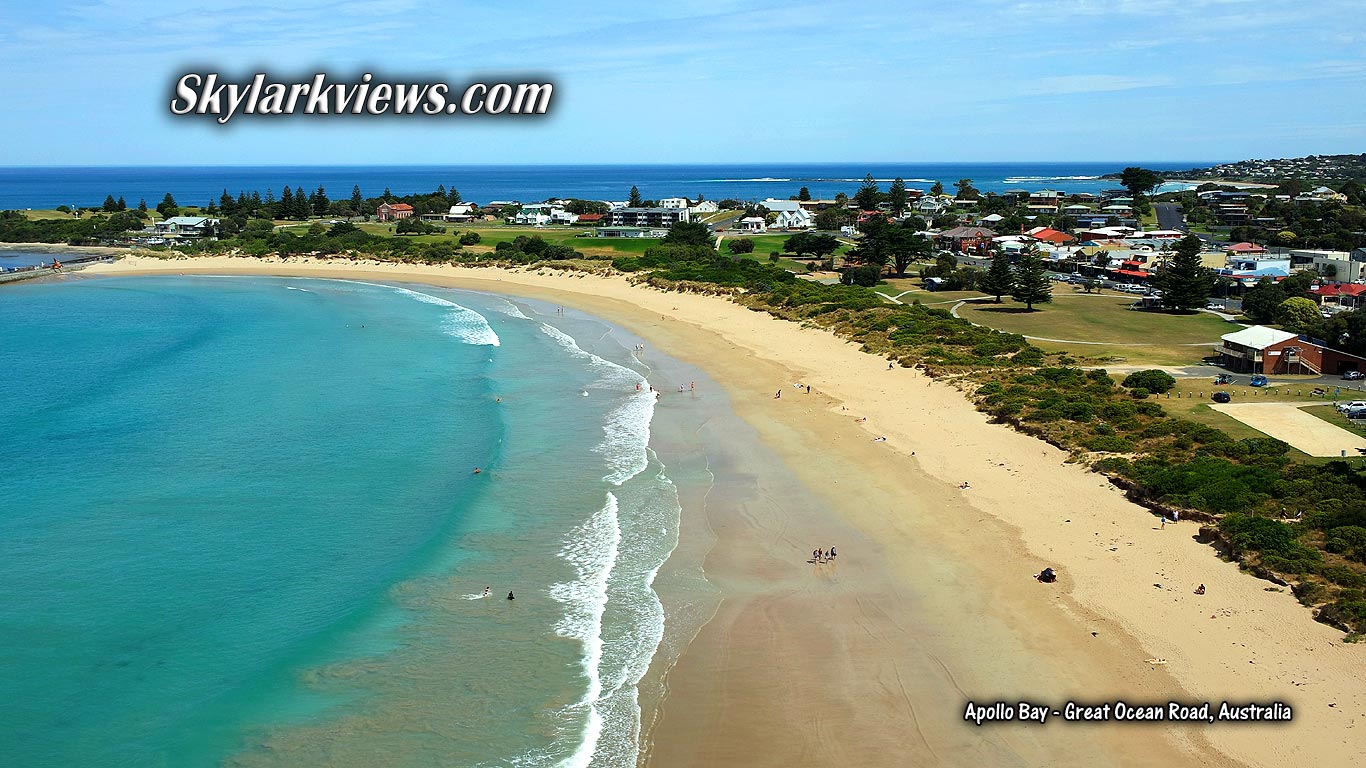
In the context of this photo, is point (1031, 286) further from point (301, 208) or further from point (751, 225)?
point (301, 208)

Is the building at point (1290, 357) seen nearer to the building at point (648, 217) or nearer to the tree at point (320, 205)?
the building at point (648, 217)

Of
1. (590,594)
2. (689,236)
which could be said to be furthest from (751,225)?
(590,594)

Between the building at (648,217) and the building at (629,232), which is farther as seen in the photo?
the building at (648,217)

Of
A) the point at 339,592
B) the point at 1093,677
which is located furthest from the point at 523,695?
the point at 1093,677

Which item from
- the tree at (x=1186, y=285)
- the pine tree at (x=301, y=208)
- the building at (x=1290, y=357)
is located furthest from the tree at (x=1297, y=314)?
the pine tree at (x=301, y=208)

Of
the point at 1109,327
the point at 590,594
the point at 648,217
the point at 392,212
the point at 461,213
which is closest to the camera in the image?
the point at 590,594

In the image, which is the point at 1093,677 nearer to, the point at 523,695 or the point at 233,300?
the point at 523,695

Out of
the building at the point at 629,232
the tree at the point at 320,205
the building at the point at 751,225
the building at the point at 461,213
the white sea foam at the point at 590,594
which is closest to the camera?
the white sea foam at the point at 590,594

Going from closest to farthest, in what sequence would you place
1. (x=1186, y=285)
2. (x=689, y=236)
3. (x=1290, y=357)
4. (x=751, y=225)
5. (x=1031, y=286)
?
1. (x=1290, y=357)
2. (x=1186, y=285)
3. (x=1031, y=286)
4. (x=689, y=236)
5. (x=751, y=225)
